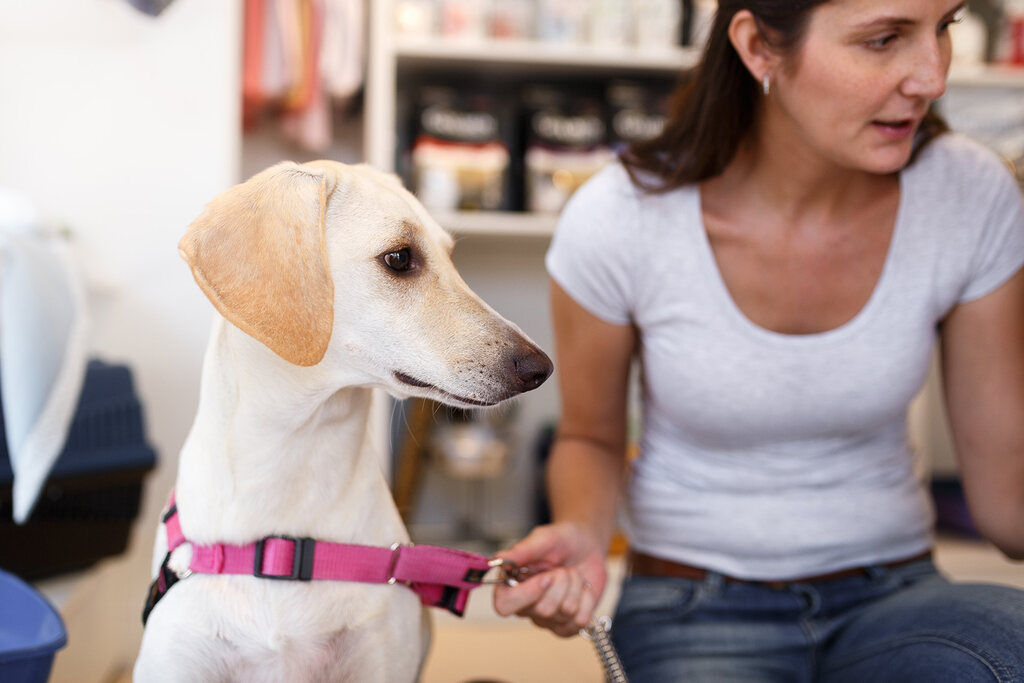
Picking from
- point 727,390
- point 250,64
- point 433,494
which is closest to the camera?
point 727,390

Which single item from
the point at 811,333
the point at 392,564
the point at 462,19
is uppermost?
the point at 462,19

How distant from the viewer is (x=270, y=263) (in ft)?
2.10

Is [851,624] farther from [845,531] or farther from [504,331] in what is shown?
[504,331]

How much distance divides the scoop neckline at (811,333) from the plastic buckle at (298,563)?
541mm

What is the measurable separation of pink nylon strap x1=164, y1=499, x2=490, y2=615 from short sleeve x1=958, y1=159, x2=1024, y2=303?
66cm

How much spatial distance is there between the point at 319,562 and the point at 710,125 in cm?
66

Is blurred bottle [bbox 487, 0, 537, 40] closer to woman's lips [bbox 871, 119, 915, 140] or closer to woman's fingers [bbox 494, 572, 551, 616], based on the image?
woman's lips [bbox 871, 119, 915, 140]

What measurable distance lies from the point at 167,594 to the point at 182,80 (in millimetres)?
1201

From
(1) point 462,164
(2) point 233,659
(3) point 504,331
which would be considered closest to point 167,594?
(2) point 233,659

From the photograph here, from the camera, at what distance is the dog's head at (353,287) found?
0.63m

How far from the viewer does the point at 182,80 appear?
163 cm

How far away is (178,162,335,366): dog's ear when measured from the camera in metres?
0.62

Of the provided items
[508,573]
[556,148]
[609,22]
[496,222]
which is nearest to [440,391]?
[508,573]

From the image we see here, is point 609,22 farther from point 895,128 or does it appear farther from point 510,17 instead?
point 895,128
